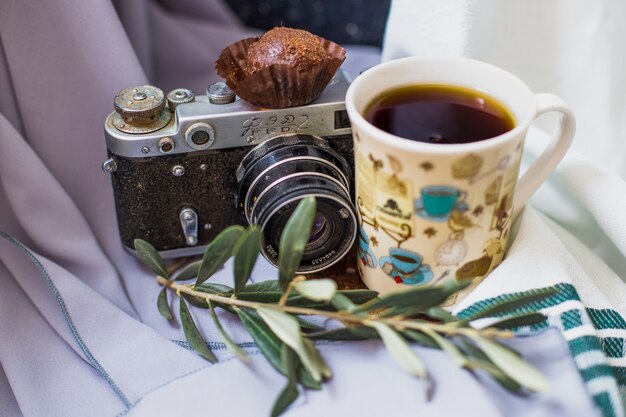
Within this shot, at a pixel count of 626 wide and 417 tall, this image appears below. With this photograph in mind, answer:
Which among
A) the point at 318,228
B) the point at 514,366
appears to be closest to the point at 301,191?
the point at 318,228

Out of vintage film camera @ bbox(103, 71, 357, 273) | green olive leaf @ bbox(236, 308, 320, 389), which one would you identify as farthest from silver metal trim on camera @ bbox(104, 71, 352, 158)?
green olive leaf @ bbox(236, 308, 320, 389)

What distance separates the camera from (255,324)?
1.17ft

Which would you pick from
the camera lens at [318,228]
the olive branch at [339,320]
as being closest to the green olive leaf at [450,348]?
the olive branch at [339,320]

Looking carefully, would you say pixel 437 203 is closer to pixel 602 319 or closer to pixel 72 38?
pixel 602 319

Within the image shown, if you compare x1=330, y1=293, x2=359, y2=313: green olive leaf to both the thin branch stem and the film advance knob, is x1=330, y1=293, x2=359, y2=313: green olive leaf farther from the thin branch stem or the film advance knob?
the film advance knob

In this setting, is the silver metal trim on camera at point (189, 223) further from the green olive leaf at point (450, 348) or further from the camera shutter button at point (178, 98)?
the green olive leaf at point (450, 348)

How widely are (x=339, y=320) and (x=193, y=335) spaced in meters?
0.08

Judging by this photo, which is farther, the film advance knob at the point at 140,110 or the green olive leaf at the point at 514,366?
the film advance knob at the point at 140,110

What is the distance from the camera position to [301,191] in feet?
1.27

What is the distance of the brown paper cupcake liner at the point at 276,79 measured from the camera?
1.28 feet

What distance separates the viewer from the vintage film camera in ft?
1.31

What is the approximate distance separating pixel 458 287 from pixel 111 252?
10.4 inches

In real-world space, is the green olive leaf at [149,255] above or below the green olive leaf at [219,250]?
below

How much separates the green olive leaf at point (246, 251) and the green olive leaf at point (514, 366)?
105mm
